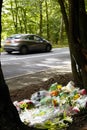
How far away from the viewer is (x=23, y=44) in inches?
995

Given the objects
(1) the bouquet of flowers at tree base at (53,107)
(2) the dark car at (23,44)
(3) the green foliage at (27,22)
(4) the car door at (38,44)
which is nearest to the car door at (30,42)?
(2) the dark car at (23,44)

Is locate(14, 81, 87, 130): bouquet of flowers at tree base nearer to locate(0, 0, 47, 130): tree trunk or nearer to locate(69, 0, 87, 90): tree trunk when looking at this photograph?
locate(69, 0, 87, 90): tree trunk

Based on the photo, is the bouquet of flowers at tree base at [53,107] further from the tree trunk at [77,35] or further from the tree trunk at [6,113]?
the tree trunk at [6,113]

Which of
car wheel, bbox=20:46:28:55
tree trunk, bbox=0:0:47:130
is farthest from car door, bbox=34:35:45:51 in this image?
tree trunk, bbox=0:0:47:130

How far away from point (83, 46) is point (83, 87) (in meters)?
1.05

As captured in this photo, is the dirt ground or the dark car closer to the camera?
the dirt ground

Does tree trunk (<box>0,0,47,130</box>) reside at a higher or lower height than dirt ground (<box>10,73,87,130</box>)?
higher

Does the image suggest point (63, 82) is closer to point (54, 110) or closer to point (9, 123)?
point (54, 110)

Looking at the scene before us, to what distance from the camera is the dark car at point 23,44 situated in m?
24.9

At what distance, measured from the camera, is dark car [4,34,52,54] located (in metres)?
24.9

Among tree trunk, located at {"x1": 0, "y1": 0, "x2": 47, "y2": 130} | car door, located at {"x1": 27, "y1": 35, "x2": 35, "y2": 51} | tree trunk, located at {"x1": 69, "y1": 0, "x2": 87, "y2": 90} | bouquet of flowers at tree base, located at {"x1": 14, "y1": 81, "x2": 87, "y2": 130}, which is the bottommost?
car door, located at {"x1": 27, "y1": 35, "x2": 35, "y2": 51}

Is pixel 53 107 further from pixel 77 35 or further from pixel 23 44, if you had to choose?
pixel 23 44

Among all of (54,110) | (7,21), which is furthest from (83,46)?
(7,21)

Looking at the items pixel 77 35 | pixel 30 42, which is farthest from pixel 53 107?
pixel 30 42
